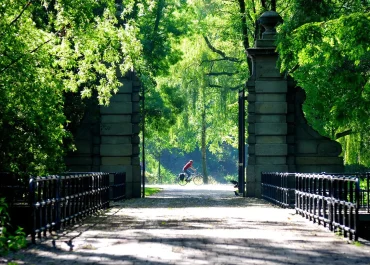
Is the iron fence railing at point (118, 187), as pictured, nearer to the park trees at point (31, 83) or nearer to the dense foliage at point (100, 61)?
the dense foliage at point (100, 61)

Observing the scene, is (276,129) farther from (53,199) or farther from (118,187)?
(53,199)

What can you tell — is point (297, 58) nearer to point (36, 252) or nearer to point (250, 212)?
point (250, 212)

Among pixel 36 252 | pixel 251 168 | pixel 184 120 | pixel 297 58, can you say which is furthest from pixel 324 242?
pixel 184 120

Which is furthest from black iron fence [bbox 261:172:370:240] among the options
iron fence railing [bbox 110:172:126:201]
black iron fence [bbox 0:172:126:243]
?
iron fence railing [bbox 110:172:126:201]

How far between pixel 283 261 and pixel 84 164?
19.7 m

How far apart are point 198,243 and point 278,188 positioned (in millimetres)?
12223

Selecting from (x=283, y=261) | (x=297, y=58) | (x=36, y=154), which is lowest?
(x=283, y=261)

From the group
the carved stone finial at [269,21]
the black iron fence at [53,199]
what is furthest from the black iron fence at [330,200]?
the carved stone finial at [269,21]

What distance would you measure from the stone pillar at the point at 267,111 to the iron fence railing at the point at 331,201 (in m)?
9.13

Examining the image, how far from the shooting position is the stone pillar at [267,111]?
1141 inches

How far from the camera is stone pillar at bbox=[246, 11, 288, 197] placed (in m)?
29.0

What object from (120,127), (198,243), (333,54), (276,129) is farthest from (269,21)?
(198,243)

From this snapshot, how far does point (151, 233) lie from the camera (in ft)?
47.7

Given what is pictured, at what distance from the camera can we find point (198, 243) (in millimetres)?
12656
